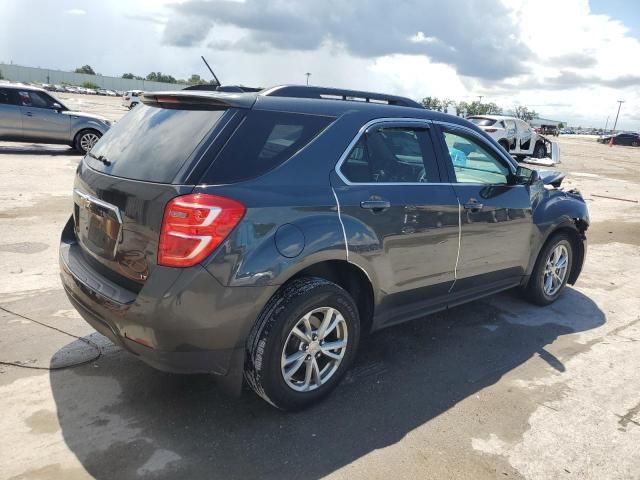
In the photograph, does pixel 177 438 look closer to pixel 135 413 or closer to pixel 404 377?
pixel 135 413

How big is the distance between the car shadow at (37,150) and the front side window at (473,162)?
40.8 feet

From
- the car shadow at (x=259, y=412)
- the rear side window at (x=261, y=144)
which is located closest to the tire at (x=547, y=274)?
the car shadow at (x=259, y=412)

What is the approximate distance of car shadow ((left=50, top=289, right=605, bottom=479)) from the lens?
2.62 meters

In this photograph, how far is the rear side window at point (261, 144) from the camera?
2.69m

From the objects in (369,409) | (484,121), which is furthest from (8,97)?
(484,121)

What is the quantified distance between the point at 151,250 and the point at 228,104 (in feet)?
2.96

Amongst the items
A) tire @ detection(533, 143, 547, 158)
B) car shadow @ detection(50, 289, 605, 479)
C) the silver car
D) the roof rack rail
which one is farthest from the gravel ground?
tire @ detection(533, 143, 547, 158)

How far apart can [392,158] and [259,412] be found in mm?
1830

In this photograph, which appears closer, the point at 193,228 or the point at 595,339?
the point at 193,228

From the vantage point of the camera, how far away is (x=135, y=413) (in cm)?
296

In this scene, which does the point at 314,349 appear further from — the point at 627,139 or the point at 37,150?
the point at 627,139

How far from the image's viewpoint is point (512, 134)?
19062 mm

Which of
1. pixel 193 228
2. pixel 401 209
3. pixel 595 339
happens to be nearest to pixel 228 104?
pixel 193 228

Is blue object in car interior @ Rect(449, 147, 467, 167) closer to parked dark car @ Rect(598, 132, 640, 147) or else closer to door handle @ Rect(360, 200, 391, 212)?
door handle @ Rect(360, 200, 391, 212)
